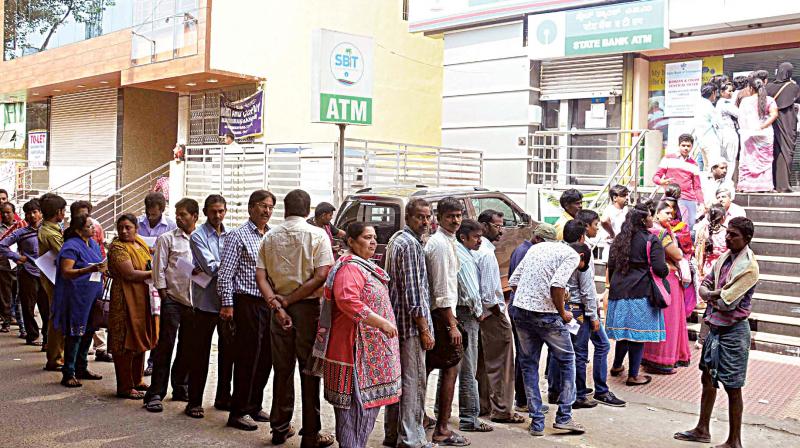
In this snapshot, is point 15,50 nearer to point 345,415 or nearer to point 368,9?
point 368,9

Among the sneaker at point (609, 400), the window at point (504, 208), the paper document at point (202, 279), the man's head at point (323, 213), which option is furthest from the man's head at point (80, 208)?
the window at point (504, 208)

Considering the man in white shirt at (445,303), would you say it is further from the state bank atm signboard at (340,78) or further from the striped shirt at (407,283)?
the state bank atm signboard at (340,78)

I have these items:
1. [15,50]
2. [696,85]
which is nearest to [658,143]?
[696,85]

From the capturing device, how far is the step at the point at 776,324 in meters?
9.53

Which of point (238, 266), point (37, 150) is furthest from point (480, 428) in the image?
point (37, 150)

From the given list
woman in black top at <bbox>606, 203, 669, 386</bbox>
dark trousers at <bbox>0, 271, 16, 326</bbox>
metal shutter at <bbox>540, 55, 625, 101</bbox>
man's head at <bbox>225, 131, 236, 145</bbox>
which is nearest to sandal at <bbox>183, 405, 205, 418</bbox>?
woman in black top at <bbox>606, 203, 669, 386</bbox>

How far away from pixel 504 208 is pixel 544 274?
17.7ft

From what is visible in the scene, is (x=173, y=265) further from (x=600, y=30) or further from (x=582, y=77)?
(x=582, y=77)

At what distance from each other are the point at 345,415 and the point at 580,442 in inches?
80.2

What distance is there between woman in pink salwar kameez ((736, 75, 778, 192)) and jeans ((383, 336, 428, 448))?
8861 mm

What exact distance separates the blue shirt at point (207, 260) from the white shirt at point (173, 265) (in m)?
0.11

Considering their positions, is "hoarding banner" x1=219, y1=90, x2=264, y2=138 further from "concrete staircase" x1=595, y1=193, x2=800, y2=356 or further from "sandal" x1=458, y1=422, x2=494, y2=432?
"sandal" x1=458, y1=422, x2=494, y2=432

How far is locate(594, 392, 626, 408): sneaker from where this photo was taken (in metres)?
7.36

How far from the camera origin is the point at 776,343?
9.31 metres
